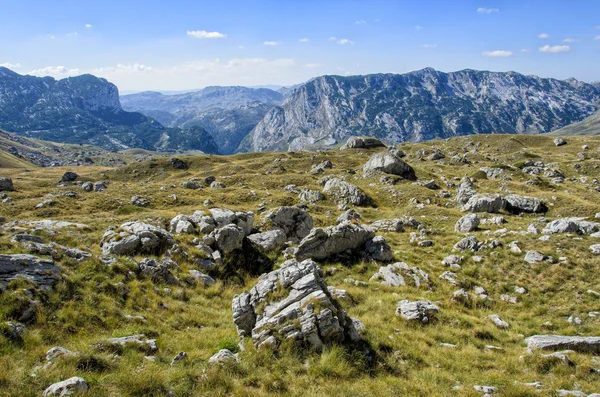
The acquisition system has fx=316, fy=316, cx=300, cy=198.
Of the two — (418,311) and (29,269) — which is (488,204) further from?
(29,269)

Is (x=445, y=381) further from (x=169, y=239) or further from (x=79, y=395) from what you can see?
(x=169, y=239)

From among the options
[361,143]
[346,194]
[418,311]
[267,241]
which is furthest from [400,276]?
[361,143]

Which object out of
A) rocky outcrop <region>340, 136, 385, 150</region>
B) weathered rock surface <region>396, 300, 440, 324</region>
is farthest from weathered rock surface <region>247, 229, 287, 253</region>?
rocky outcrop <region>340, 136, 385, 150</region>

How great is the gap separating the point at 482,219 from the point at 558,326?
21.3 metres

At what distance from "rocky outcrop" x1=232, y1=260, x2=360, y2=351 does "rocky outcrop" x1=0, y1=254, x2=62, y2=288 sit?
7636 millimetres

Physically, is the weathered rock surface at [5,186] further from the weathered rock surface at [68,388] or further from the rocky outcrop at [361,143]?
the rocky outcrop at [361,143]

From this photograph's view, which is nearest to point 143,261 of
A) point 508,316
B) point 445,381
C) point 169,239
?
point 169,239

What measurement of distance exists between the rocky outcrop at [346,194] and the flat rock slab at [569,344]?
38553mm

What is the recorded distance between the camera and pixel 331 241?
79.4 feet

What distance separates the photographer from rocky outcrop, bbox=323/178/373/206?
51.9m

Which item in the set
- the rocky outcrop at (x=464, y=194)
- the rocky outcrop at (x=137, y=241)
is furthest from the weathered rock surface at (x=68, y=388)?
the rocky outcrop at (x=464, y=194)

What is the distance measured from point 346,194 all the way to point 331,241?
30.7m

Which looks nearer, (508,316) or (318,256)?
(508,316)

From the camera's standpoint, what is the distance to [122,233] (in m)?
21.2
